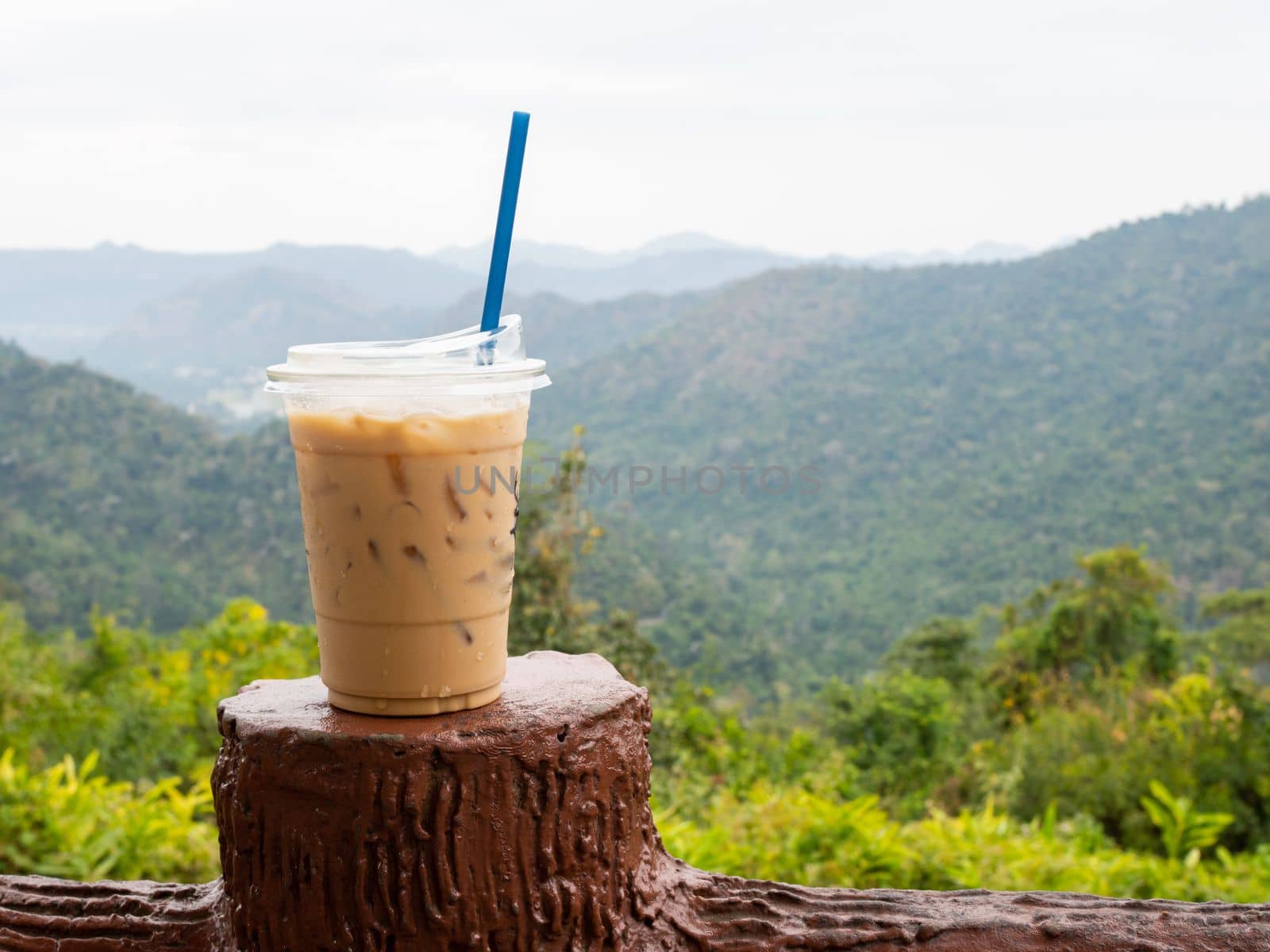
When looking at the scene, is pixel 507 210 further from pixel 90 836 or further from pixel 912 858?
pixel 90 836

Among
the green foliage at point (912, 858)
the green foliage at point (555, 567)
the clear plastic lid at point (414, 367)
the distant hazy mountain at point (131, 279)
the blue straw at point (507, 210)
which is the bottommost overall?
the green foliage at point (912, 858)

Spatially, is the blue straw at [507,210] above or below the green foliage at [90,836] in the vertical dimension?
above

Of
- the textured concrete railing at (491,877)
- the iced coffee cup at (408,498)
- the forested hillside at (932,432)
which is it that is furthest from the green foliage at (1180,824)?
the forested hillside at (932,432)

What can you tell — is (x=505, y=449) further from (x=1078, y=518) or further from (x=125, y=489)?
(x=1078, y=518)

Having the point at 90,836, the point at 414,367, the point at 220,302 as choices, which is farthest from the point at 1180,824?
the point at 220,302

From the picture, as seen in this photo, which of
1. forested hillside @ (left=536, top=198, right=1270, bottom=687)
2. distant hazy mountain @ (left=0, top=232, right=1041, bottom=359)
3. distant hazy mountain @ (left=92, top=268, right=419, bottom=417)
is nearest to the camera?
forested hillside @ (left=536, top=198, right=1270, bottom=687)

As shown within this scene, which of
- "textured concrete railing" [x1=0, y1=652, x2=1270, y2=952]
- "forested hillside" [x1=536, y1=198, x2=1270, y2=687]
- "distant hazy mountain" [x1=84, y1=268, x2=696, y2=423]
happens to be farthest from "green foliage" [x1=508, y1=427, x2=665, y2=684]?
"distant hazy mountain" [x1=84, y1=268, x2=696, y2=423]

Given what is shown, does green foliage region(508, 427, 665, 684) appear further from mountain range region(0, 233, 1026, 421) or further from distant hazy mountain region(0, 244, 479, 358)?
distant hazy mountain region(0, 244, 479, 358)

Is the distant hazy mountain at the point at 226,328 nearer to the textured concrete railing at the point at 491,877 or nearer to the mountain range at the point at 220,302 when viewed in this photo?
the mountain range at the point at 220,302
